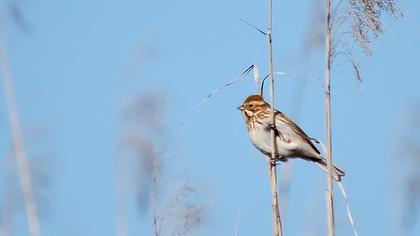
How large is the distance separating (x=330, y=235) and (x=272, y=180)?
0.36 metres

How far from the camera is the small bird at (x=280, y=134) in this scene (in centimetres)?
375

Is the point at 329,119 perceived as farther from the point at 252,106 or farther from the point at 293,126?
the point at 293,126

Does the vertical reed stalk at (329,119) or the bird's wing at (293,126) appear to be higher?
the bird's wing at (293,126)

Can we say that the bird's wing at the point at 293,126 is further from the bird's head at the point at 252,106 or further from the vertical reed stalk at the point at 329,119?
the vertical reed stalk at the point at 329,119

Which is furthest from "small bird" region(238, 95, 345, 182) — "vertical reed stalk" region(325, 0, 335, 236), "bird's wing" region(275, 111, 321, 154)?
"vertical reed stalk" region(325, 0, 335, 236)

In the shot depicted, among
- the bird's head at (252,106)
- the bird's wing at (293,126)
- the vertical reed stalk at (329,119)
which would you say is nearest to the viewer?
the vertical reed stalk at (329,119)

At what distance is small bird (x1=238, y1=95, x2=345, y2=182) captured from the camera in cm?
375

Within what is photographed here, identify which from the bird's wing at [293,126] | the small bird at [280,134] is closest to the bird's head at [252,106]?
the small bird at [280,134]

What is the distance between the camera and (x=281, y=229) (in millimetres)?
2395

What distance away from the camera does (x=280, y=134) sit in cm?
387

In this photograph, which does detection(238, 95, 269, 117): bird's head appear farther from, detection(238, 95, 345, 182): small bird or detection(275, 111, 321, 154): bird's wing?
detection(275, 111, 321, 154): bird's wing

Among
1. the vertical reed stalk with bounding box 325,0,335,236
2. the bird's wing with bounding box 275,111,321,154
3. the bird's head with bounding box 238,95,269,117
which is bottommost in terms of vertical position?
the vertical reed stalk with bounding box 325,0,335,236

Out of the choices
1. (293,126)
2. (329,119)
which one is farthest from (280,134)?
(329,119)

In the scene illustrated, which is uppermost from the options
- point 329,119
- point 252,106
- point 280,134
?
point 252,106
